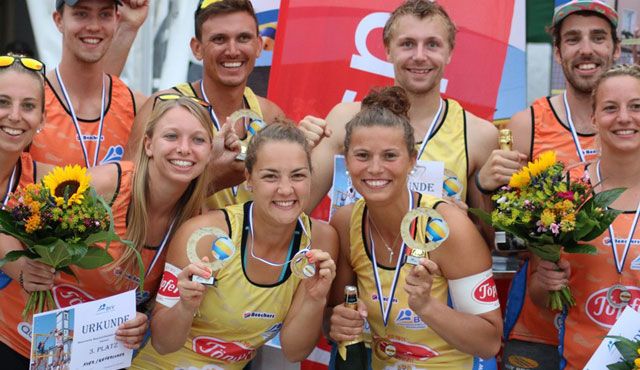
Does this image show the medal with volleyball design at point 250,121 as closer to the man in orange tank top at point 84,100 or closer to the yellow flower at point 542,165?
the man in orange tank top at point 84,100

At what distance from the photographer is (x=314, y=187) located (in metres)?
4.62

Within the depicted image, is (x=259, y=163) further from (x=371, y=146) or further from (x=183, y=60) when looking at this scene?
(x=183, y=60)

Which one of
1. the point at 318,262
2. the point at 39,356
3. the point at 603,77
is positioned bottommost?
the point at 39,356

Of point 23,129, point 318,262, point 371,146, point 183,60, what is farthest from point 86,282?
point 183,60

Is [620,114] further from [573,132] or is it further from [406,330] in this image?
[406,330]

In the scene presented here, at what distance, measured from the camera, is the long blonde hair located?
392cm

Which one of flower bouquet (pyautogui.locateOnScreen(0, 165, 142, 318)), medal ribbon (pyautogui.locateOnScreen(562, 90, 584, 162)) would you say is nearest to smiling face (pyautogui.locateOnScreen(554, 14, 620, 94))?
medal ribbon (pyautogui.locateOnScreen(562, 90, 584, 162))

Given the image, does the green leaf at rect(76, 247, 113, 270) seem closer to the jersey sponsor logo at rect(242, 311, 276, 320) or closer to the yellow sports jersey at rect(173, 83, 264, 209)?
the jersey sponsor logo at rect(242, 311, 276, 320)

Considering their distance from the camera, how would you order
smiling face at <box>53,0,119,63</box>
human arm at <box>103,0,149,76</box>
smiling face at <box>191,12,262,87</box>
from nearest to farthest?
smiling face at <box>53,0,119,63</box>, smiling face at <box>191,12,262,87</box>, human arm at <box>103,0,149,76</box>

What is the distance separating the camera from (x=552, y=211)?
3688 millimetres

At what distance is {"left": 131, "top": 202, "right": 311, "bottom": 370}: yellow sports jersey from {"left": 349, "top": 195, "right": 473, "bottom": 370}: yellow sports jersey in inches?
14.3

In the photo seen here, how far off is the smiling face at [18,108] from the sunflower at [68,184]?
0.35 metres

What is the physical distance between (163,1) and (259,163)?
133 inches

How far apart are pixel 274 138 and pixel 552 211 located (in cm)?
128
